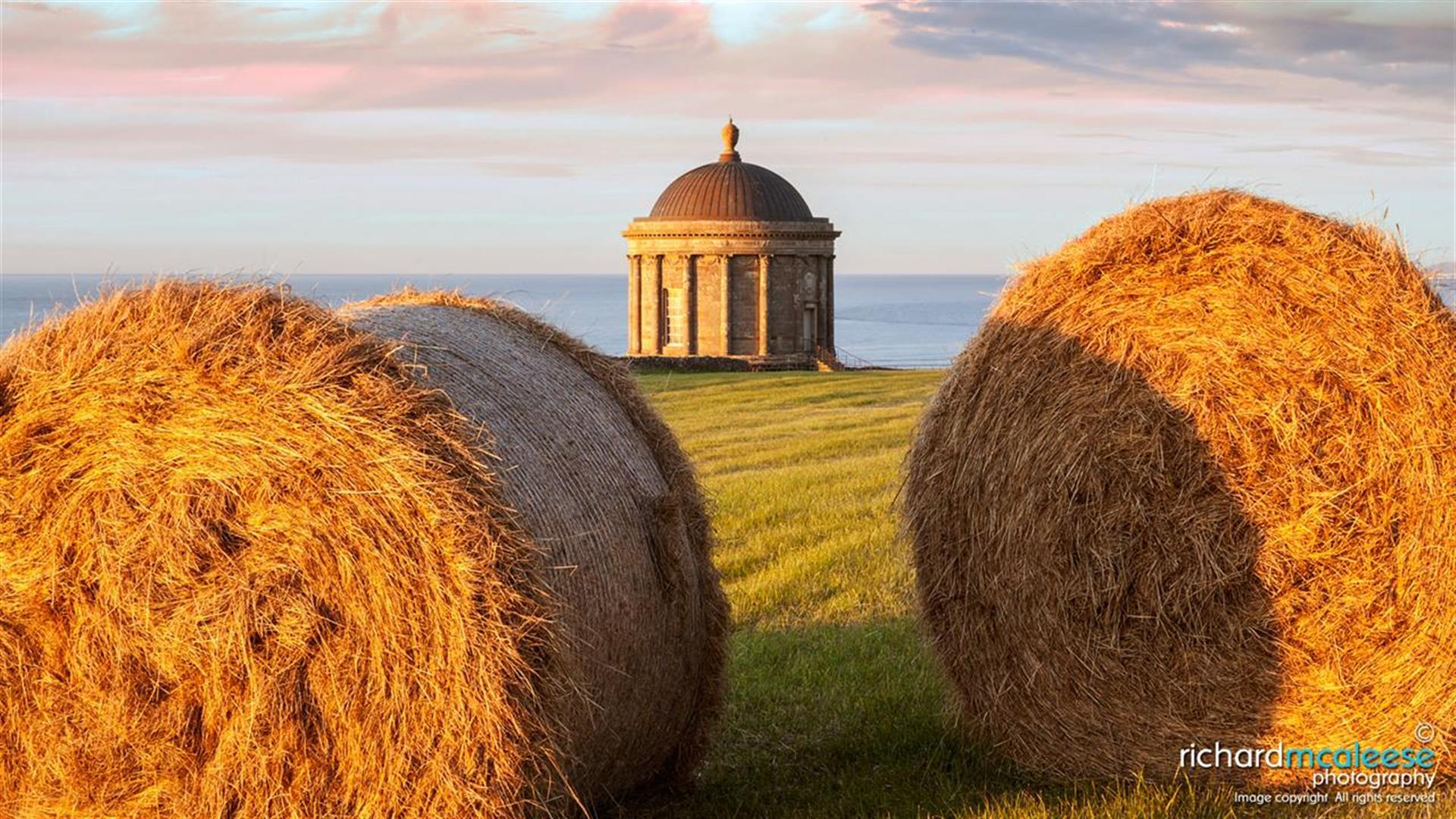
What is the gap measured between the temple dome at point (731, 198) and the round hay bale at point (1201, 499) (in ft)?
133

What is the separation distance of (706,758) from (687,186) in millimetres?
41911

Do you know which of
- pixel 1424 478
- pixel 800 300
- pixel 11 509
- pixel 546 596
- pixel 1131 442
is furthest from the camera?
pixel 800 300

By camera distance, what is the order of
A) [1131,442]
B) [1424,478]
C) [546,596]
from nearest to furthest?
[546,596] < [1424,478] < [1131,442]

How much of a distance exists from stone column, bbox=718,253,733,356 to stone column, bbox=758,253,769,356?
90 centimetres

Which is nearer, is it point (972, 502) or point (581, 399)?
point (581, 399)

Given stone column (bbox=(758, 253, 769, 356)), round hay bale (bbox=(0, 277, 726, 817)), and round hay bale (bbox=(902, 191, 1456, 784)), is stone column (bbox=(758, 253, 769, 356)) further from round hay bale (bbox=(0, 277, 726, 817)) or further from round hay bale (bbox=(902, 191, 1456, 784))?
round hay bale (bbox=(0, 277, 726, 817))

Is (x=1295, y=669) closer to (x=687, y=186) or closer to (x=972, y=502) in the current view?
(x=972, y=502)

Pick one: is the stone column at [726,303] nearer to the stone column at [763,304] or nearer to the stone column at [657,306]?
the stone column at [763,304]

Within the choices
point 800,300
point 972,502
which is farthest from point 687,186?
point 972,502

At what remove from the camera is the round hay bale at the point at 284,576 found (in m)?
4.80

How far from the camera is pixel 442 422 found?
489 centimetres

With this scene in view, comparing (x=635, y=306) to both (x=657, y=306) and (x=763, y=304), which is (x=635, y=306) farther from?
(x=763, y=304)

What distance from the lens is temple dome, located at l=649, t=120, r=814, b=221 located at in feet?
154

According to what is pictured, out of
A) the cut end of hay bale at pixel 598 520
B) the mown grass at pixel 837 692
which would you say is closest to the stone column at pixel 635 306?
the mown grass at pixel 837 692
